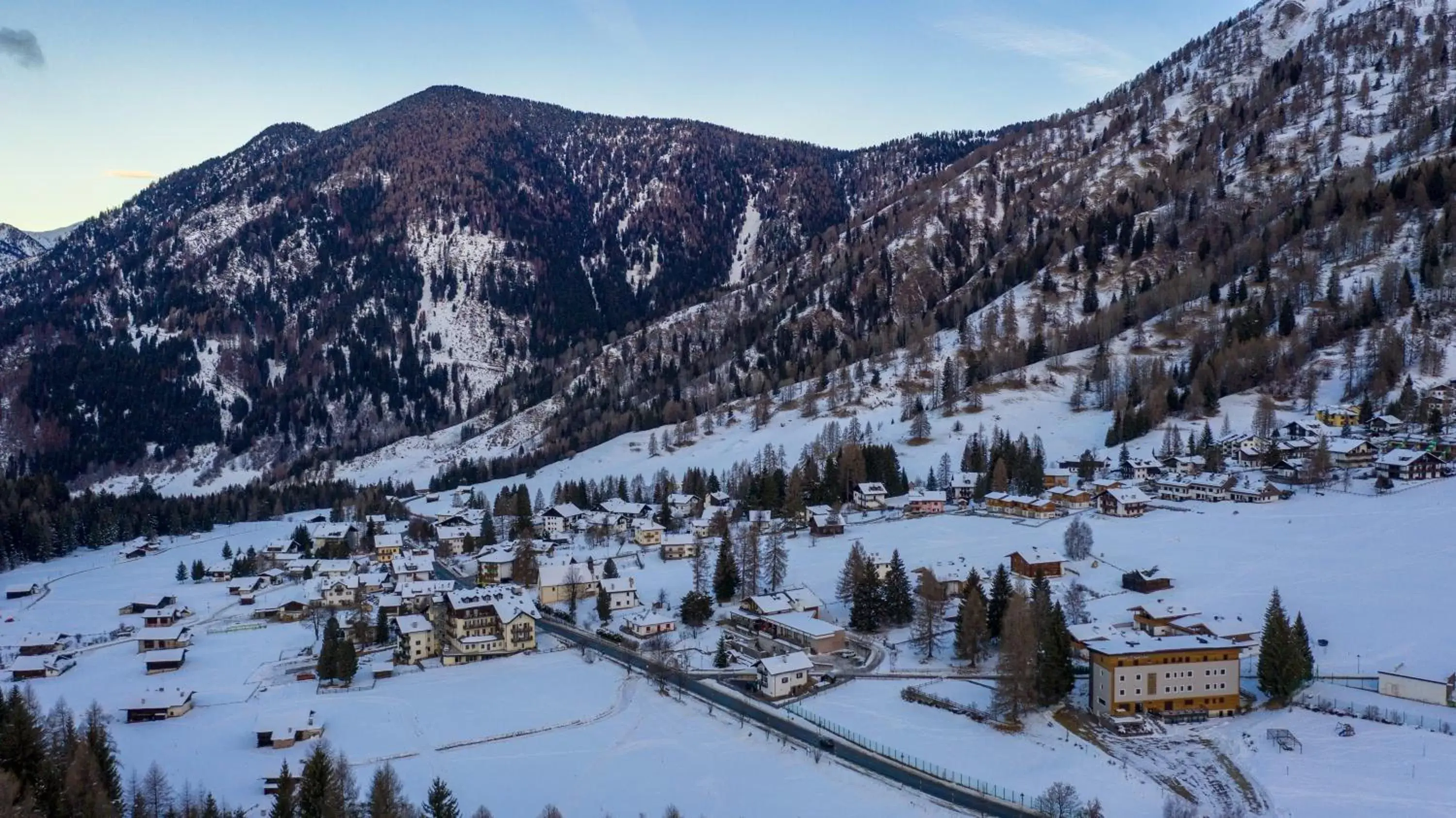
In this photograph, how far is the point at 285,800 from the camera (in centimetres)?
2558

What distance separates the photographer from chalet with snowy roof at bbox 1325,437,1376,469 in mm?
71688

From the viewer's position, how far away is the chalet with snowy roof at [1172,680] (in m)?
36.5

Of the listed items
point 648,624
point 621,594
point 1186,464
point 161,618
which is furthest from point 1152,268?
point 161,618

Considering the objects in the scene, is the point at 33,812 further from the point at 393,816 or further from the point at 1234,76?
the point at 1234,76

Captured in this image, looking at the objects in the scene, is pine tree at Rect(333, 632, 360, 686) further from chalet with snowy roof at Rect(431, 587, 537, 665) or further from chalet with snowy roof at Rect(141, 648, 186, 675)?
chalet with snowy roof at Rect(141, 648, 186, 675)

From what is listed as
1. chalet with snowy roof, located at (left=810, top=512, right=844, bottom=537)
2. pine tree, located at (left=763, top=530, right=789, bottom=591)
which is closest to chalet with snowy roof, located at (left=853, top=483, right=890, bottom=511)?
chalet with snowy roof, located at (left=810, top=512, right=844, bottom=537)

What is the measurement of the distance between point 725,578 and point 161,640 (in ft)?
95.9

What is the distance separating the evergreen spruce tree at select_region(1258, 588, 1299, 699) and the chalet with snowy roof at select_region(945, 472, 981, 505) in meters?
40.4

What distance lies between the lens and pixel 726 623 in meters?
51.4

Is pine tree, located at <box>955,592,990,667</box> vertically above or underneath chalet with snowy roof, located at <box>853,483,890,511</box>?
underneath

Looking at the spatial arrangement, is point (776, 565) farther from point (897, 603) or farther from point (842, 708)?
point (842, 708)

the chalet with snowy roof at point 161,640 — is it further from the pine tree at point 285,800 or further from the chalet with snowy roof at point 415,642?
the pine tree at point 285,800

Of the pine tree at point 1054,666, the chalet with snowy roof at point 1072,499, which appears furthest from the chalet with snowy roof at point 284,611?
the chalet with snowy roof at point 1072,499

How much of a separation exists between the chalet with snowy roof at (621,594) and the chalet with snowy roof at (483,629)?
577 centimetres
